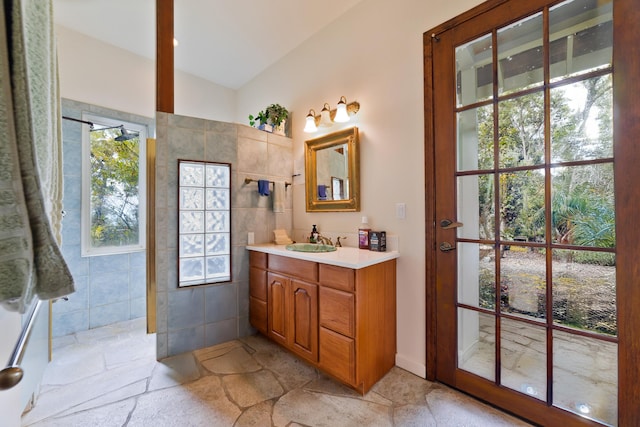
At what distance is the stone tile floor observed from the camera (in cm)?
150

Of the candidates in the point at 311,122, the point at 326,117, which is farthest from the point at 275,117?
the point at 326,117

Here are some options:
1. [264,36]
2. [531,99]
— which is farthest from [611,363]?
[264,36]

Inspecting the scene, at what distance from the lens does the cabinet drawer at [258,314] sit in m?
2.37

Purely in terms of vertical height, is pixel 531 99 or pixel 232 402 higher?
pixel 531 99

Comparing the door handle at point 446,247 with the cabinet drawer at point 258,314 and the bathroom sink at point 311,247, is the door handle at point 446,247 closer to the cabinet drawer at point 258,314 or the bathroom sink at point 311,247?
the bathroom sink at point 311,247

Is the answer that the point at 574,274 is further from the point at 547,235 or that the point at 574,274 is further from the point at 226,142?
the point at 226,142

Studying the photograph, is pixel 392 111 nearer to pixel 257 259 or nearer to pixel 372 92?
pixel 372 92

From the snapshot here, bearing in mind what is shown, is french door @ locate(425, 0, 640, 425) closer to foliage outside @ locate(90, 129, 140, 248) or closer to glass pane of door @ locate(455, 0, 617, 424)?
glass pane of door @ locate(455, 0, 617, 424)

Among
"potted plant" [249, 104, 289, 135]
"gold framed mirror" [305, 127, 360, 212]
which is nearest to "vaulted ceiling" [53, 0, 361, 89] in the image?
"potted plant" [249, 104, 289, 135]

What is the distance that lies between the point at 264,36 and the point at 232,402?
3.19 m

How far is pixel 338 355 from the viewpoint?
5.66 feet

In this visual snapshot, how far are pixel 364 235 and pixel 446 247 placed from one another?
62cm

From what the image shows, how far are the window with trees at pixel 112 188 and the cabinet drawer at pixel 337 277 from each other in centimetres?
240

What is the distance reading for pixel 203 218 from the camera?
7.73 ft
